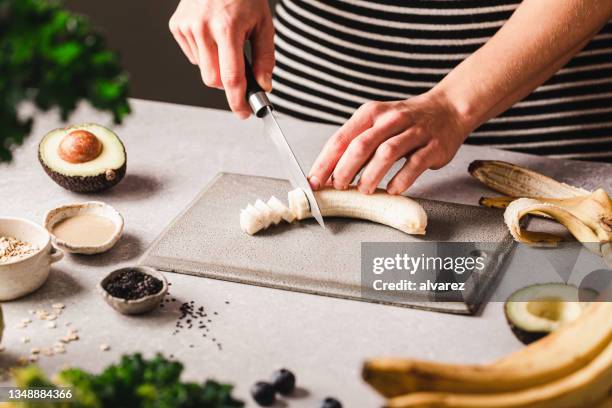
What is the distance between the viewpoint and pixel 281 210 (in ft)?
5.32

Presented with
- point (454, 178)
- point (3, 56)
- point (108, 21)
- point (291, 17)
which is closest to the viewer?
point (3, 56)

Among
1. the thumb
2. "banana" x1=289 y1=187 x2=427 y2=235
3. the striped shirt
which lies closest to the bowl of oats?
"banana" x1=289 y1=187 x2=427 y2=235

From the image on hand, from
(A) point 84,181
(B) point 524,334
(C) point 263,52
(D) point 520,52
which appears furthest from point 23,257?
(D) point 520,52

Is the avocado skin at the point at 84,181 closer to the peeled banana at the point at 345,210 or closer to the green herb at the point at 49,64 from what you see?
the peeled banana at the point at 345,210

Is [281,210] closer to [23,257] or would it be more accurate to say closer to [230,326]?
[230,326]

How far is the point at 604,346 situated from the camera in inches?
42.7

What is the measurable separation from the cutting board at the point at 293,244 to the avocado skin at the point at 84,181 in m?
0.19

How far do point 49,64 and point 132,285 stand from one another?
64 centimetres

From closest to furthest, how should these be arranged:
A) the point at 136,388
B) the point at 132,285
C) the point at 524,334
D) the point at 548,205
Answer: the point at 136,388, the point at 524,334, the point at 132,285, the point at 548,205

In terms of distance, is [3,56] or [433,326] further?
[433,326]

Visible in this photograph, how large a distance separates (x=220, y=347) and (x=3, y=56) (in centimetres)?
67

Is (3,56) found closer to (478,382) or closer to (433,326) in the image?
(478,382)

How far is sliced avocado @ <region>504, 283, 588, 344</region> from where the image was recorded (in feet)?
4.11

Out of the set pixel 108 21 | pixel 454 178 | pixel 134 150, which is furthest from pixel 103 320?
pixel 108 21
